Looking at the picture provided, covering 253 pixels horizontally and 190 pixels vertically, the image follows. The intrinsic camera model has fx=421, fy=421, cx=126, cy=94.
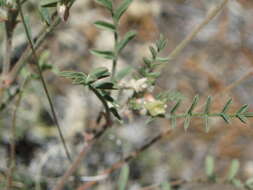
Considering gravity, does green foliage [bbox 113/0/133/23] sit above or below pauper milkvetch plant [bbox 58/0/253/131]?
above

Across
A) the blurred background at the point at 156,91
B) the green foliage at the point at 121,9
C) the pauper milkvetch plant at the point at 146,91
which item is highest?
the green foliage at the point at 121,9

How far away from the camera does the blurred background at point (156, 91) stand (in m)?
2.13

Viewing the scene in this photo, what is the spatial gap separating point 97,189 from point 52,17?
3.97 feet

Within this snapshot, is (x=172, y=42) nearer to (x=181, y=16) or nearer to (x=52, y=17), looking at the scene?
(x=181, y=16)

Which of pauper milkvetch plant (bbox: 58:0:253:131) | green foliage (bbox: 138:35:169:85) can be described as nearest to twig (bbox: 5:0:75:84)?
pauper milkvetch plant (bbox: 58:0:253:131)

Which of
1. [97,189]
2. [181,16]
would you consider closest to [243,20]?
[181,16]

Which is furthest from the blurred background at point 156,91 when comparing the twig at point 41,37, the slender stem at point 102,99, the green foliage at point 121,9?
the green foliage at point 121,9

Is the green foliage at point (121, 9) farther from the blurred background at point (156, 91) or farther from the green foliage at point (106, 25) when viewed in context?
the blurred background at point (156, 91)

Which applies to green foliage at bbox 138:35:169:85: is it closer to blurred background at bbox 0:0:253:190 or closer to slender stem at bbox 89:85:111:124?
slender stem at bbox 89:85:111:124

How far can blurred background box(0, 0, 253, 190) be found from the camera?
2.13 meters

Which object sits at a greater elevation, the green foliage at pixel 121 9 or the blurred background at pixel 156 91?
the green foliage at pixel 121 9

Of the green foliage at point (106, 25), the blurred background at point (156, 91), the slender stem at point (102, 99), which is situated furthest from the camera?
the blurred background at point (156, 91)

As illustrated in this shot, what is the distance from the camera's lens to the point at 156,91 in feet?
8.91

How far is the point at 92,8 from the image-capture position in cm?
322
